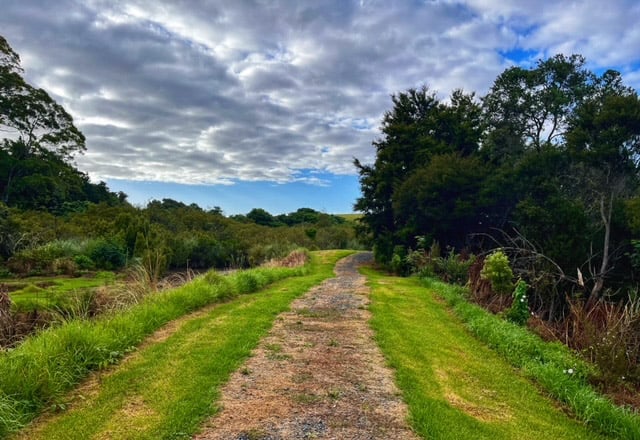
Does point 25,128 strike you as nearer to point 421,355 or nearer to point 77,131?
point 77,131

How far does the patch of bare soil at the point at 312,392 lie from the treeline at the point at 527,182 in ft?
21.5

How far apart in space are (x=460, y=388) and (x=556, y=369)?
156 cm

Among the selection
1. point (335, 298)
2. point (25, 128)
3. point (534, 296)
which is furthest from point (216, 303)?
point (25, 128)

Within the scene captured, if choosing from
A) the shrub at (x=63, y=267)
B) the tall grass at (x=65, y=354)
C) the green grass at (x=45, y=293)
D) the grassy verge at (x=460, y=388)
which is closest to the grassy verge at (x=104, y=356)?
the tall grass at (x=65, y=354)

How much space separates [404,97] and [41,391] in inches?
973

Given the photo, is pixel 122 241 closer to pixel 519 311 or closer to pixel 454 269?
pixel 454 269

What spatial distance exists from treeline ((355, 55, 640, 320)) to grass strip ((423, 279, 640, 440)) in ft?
11.2

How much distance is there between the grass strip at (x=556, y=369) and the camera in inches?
156

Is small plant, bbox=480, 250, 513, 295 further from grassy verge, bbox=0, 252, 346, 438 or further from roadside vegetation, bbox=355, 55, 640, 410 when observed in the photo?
grassy verge, bbox=0, 252, 346, 438

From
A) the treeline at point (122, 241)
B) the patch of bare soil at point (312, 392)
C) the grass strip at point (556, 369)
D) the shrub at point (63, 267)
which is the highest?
the treeline at point (122, 241)

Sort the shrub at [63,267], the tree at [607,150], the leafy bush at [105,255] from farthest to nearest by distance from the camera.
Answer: the leafy bush at [105,255]
the shrub at [63,267]
the tree at [607,150]

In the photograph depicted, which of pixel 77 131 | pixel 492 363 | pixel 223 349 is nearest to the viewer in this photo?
pixel 223 349

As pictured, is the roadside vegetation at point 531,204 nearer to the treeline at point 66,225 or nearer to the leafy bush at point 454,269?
the leafy bush at point 454,269

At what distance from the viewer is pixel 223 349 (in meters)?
5.14
